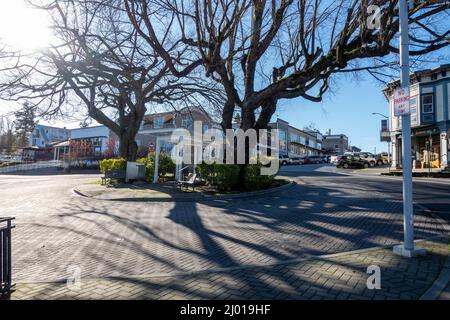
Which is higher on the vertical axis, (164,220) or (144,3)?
(144,3)

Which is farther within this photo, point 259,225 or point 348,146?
point 348,146

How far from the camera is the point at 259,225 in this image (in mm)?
7691

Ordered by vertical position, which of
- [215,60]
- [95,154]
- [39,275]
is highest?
[215,60]

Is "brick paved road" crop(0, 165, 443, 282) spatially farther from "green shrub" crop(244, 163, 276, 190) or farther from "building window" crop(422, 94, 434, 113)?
"building window" crop(422, 94, 434, 113)

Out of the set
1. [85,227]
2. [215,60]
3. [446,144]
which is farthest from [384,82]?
[446,144]

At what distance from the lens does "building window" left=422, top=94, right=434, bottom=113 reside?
2991 centimetres

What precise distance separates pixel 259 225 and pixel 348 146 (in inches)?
4493

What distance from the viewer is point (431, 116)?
2969 centimetres

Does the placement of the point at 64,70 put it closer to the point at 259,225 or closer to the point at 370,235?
the point at 259,225

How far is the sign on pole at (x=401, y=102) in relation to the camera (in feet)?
16.2

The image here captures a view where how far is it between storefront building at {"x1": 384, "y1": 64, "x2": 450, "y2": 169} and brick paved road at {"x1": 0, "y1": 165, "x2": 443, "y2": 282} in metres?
22.1

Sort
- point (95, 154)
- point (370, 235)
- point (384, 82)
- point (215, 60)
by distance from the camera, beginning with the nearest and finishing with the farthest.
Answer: point (370, 235), point (215, 60), point (384, 82), point (95, 154)

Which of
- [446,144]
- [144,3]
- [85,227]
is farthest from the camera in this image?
[446,144]

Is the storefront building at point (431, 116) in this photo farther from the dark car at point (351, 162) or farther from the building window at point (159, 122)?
the building window at point (159, 122)
